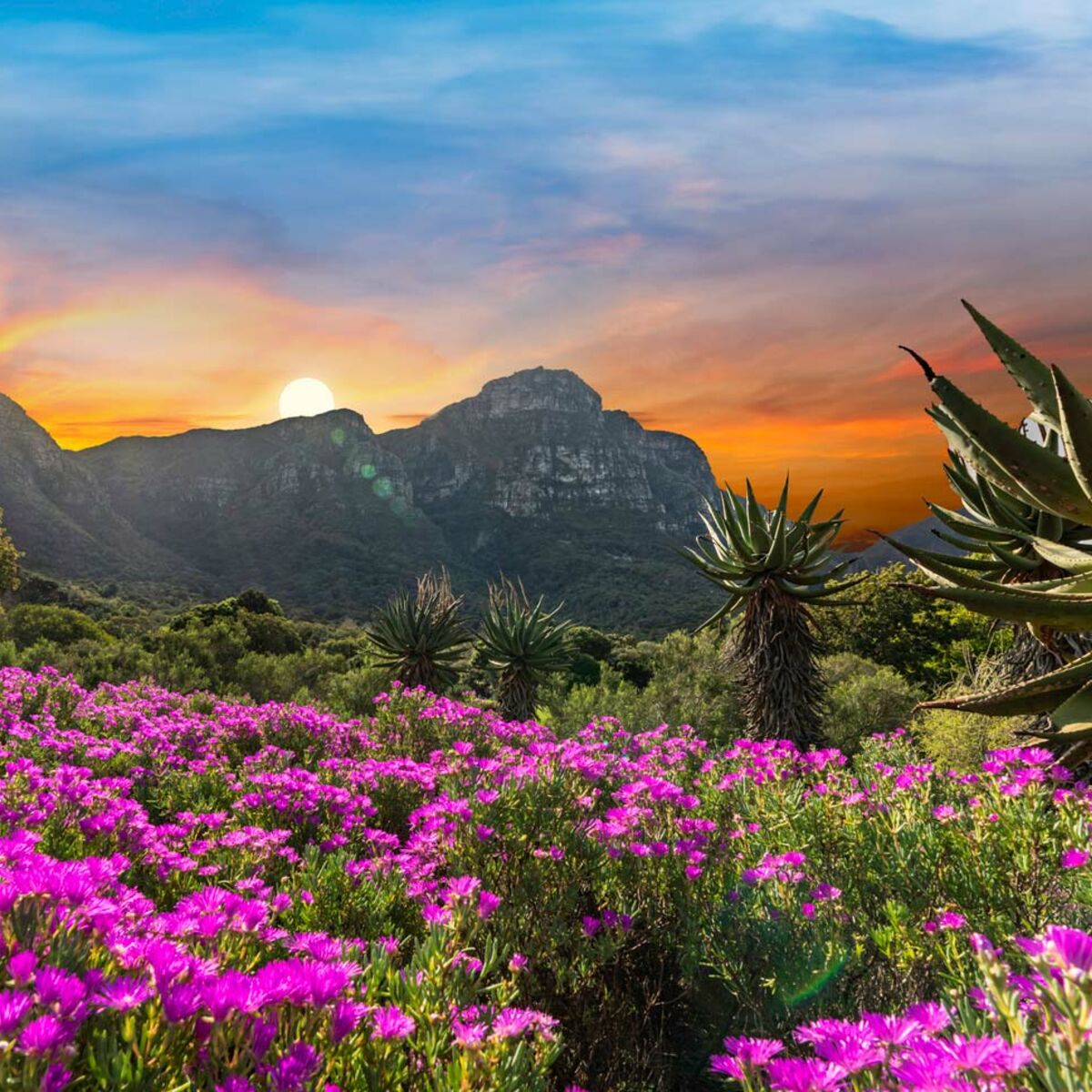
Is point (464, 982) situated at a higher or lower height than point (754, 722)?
higher

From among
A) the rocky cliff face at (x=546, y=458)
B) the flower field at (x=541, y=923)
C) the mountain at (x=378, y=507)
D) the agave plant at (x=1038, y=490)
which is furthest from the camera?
the rocky cliff face at (x=546, y=458)

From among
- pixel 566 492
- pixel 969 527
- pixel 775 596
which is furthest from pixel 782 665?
pixel 566 492

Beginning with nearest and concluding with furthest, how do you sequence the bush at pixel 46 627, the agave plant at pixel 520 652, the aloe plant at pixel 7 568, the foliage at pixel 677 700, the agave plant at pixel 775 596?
1. the agave plant at pixel 775 596
2. the foliage at pixel 677 700
3. the agave plant at pixel 520 652
4. the bush at pixel 46 627
5. the aloe plant at pixel 7 568

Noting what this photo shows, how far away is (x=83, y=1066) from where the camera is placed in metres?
1.69

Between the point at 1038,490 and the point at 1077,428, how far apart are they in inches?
14.1

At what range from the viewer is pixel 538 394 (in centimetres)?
18188

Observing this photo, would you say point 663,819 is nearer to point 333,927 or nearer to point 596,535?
point 333,927

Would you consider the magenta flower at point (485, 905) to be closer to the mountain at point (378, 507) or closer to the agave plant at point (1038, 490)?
the agave plant at point (1038, 490)

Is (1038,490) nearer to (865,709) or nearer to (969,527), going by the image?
(969,527)

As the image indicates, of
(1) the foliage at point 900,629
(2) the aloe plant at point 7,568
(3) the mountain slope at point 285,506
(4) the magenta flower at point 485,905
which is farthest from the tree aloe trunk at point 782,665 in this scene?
(3) the mountain slope at point 285,506

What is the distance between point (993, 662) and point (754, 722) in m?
3.62

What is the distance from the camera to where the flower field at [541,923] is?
→ 5.12 feet

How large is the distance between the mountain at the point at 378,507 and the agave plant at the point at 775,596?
56.1m

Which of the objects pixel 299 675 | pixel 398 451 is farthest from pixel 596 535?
pixel 299 675
